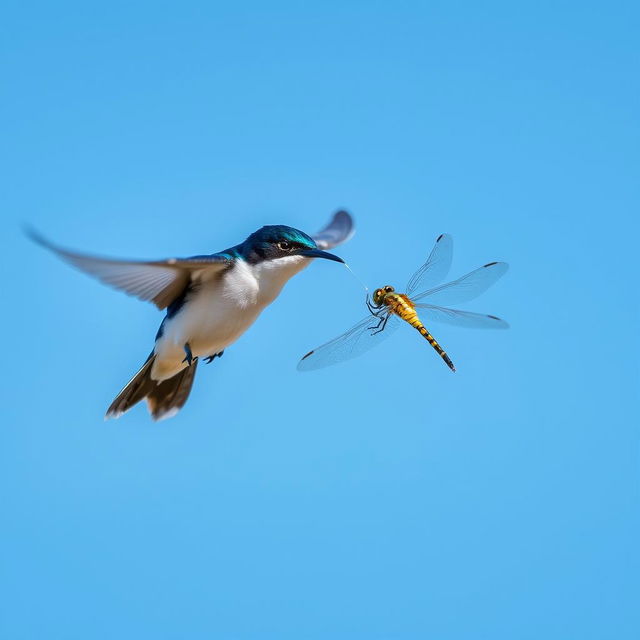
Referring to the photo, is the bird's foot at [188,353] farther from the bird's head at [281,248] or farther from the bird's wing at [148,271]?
the bird's head at [281,248]

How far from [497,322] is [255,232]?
9.12ft

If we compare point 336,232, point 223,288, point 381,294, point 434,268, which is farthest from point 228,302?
point 336,232

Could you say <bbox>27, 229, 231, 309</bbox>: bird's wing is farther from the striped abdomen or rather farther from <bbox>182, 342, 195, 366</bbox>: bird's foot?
the striped abdomen

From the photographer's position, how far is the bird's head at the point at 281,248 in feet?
31.9

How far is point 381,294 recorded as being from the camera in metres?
10.5

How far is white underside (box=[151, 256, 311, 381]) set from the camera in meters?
9.62

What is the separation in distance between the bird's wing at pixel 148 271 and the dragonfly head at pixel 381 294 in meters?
1.85

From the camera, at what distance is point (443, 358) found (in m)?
10.0

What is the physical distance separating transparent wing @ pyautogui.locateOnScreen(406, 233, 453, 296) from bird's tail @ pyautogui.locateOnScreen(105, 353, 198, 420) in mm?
2787

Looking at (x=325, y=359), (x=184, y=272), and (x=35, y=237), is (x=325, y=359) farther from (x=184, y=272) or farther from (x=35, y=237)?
(x=35, y=237)

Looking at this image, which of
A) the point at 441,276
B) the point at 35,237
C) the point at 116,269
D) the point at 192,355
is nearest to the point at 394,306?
the point at 441,276

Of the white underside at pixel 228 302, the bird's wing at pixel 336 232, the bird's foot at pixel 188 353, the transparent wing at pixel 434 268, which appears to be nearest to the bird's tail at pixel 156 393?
the bird's foot at pixel 188 353

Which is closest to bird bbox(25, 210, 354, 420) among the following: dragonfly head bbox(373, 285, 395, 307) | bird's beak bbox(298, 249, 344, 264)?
bird's beak bbox(298, 249, 344, 264)

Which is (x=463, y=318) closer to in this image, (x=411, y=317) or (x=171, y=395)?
(x=411, y=317)
